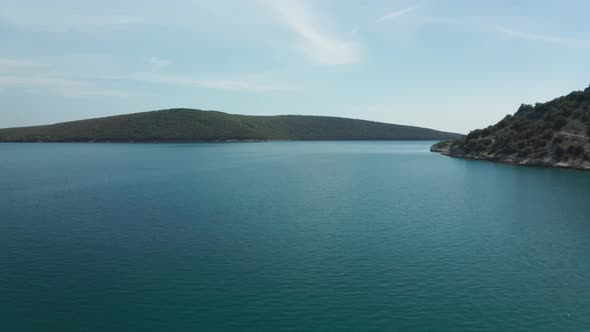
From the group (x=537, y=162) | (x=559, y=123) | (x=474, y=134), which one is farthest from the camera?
(x=474, y=134)

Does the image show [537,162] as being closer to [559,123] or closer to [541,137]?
[541,137]

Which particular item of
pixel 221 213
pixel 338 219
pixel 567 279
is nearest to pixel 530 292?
pixel 567 279

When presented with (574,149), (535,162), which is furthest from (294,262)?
(574,149)

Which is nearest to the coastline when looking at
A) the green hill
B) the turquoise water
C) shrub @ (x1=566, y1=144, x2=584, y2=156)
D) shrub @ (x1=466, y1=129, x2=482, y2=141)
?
the green hill

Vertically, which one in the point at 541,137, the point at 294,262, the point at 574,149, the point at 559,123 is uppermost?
the point at 559,123

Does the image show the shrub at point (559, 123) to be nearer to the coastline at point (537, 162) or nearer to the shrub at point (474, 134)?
the coastline at point (537, 162)

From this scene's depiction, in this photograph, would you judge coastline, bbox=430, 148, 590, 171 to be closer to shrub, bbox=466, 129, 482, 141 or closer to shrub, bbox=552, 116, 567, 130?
shrub, bbox=552, 116, 567, 130

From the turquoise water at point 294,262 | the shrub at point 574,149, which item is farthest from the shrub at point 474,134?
the turquoise water at point 294,262
